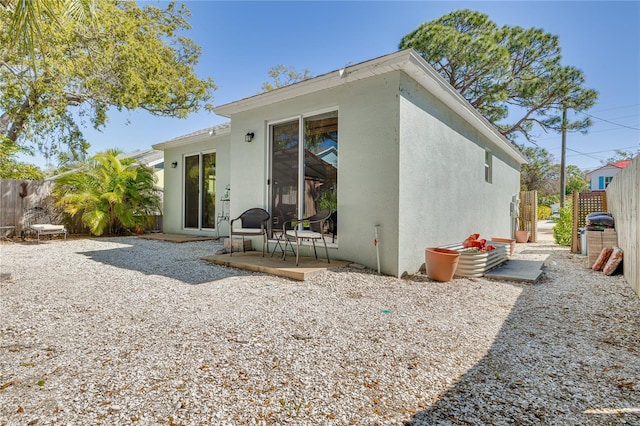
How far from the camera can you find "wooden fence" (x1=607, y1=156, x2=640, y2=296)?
161 inches

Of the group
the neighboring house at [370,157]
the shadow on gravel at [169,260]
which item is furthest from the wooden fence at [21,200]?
the neighboring house at [370,157]

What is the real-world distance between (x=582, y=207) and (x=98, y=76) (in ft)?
46.2

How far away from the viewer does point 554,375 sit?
2078mm

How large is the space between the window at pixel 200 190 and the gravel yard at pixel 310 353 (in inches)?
202

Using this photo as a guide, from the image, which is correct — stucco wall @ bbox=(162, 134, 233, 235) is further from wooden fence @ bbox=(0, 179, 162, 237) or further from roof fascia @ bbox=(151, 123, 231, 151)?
wooden fence @ bbox=(0, 179, 162, 237)

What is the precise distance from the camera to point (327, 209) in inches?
212

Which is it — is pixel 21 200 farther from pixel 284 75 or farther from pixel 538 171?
pixel 538 171

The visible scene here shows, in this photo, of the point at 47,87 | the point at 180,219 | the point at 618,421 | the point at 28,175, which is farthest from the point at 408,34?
the point at 28,175

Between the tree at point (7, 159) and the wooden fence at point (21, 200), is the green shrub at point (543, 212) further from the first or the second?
the tree at point (7, 159)

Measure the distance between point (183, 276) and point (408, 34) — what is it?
14.4 meters

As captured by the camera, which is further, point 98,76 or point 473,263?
point 98,76

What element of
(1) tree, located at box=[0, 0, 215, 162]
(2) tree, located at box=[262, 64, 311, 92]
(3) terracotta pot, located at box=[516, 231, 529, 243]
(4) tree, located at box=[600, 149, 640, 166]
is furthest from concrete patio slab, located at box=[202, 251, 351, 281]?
(4) tree, located at box=[600, 149, 640, 166]

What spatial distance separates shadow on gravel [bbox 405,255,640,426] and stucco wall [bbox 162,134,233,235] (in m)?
7.68

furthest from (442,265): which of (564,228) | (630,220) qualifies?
(564,228)
